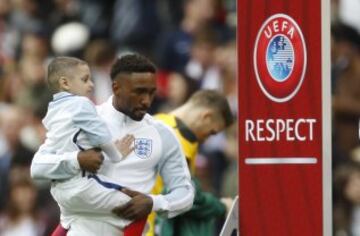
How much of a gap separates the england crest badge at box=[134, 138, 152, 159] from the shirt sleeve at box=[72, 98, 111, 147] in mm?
296

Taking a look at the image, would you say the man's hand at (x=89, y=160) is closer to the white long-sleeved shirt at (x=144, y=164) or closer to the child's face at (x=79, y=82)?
the white long-sleeved shirt at (x=144, y=164)

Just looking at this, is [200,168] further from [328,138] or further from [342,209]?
[328,138]

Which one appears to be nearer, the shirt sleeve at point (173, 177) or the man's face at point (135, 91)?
the man's face at point (135, 91)

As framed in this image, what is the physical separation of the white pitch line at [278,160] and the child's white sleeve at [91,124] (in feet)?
3.16

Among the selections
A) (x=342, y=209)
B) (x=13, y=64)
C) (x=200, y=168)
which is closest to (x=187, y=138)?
(x=342, y=209)

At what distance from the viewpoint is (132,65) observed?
11.5m

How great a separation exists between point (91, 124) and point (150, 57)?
8.03 meters

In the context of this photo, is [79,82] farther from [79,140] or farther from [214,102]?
[214,102]

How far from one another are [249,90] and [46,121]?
4.27 feet

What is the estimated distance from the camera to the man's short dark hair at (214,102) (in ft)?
44.4

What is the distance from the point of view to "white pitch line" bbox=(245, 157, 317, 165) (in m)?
11.5

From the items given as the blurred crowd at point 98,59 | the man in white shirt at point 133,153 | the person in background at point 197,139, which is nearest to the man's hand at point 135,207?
the man in white shirt at point 133,153

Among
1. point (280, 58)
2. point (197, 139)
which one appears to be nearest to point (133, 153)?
point (280, 58)

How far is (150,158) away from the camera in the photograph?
37.9 ft
